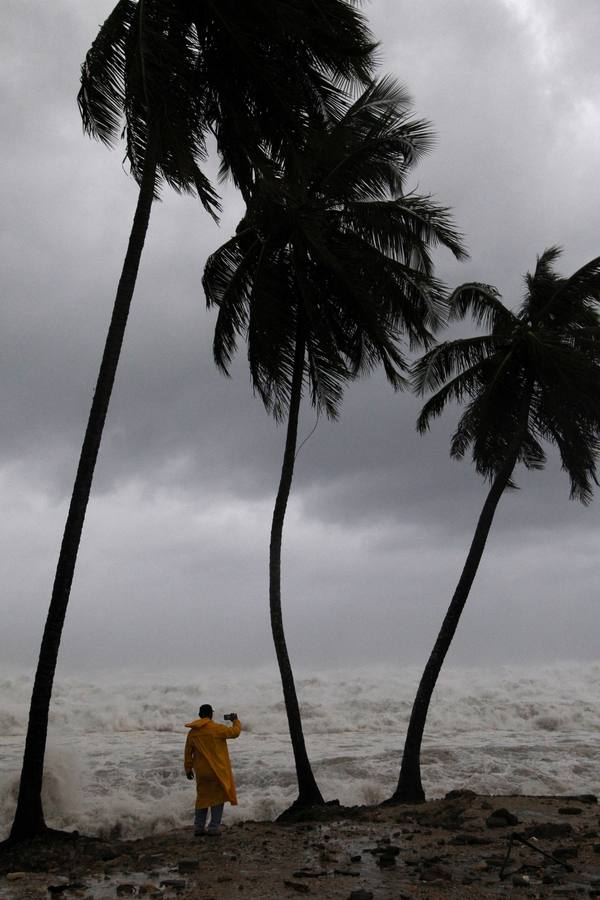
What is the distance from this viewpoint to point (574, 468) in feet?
58.9

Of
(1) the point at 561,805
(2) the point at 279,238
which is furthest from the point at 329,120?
(1) the point at 561,805

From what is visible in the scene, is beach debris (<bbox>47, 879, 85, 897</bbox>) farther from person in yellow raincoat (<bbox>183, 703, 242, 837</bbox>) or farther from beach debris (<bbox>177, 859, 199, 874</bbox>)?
person in yellow raincoat (<bbox>183, 703, 242, 837</bbox>)

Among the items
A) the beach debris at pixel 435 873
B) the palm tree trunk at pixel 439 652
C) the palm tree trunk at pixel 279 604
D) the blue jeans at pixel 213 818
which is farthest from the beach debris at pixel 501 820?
the palm tree trunk at pixel 439 652

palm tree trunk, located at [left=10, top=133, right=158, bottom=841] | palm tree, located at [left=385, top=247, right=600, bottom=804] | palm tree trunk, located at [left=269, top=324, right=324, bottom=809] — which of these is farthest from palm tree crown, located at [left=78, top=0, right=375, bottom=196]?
palm tree, located at [left=385, top=247, right=600, bottom=804]

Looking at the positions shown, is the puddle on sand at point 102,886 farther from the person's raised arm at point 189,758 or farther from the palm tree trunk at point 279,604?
the palm tree trunk at point 279,604

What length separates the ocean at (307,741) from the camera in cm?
1692

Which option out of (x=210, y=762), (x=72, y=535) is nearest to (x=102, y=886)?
(x=210, y=762)

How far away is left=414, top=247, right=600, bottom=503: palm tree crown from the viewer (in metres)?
16.6

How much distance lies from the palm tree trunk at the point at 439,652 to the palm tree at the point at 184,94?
24.3ft

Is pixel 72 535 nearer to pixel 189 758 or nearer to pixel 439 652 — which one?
pixel 189 758

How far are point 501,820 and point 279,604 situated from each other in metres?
6.04

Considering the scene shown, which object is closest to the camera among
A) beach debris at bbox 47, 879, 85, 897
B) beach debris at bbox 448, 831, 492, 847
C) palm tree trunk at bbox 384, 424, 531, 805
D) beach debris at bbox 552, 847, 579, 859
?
beach debris at bbox 47, 879, 85, 897

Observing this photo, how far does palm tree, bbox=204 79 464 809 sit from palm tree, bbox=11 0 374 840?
2859mm

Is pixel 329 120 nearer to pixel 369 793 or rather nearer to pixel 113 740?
pixel 369 793
